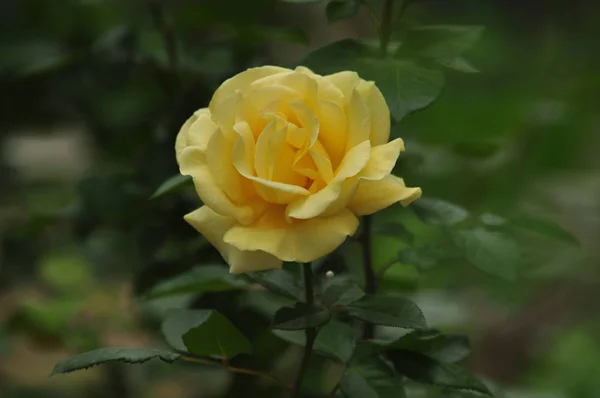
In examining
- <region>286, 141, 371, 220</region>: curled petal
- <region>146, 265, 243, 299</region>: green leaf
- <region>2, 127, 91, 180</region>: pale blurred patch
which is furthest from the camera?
<region>2, 127, 91, 180</region>: pale blurred patch

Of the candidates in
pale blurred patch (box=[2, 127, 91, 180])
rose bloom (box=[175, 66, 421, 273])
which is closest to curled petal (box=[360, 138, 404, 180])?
rose bloom (box=[175, 66, 421, 273])

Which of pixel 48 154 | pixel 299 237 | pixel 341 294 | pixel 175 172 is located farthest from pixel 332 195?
pixel 48 154

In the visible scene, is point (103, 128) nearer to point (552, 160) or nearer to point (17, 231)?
point (17, 231)

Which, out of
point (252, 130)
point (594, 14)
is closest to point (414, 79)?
point (252, 130)

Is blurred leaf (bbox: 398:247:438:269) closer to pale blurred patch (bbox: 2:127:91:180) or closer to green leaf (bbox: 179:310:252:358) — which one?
green leaf (bbox: 179:310:252:358)

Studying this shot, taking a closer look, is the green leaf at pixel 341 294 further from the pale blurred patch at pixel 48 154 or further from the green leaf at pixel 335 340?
the pale blurred patch at pixel 48 154

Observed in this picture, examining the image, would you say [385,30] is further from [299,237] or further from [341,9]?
[299,237]
